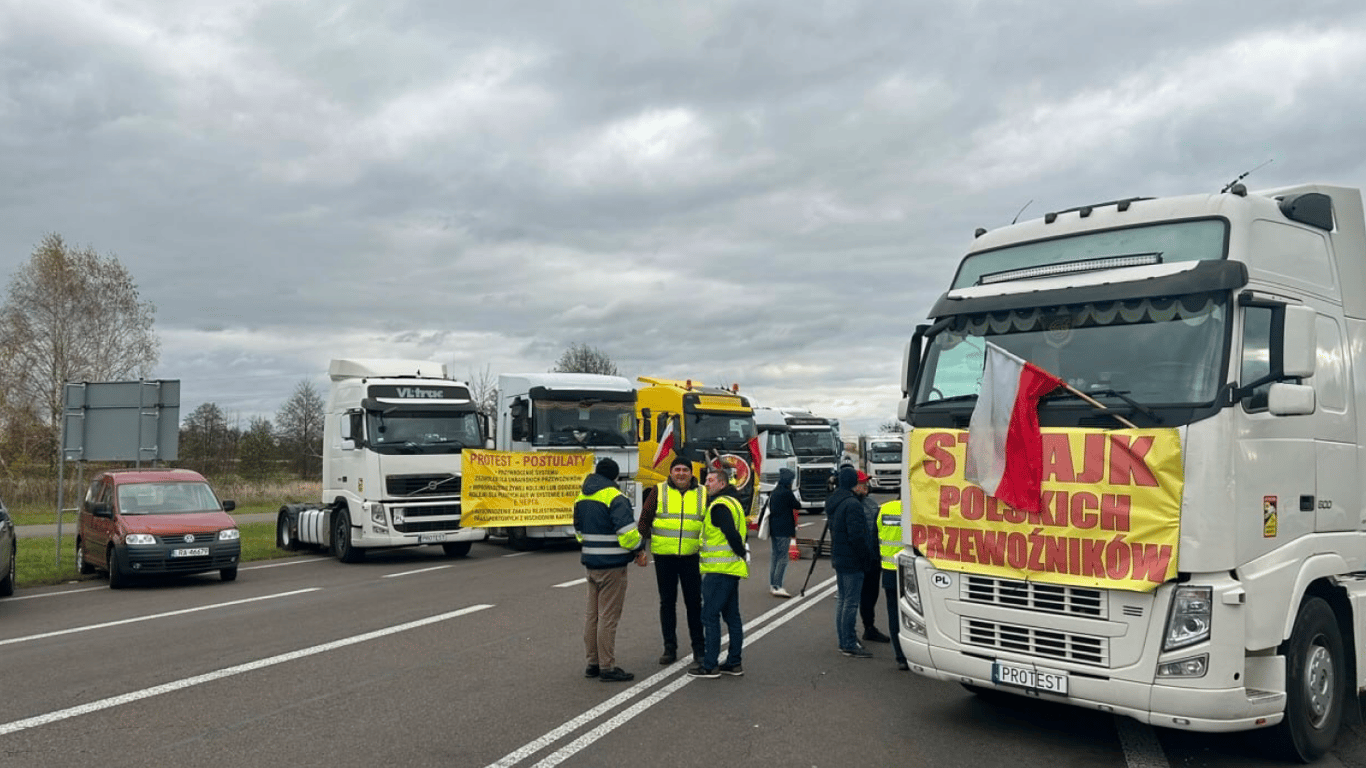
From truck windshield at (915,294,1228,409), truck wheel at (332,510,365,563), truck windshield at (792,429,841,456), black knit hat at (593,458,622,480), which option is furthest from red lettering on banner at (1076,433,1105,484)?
truck windshield at (792,429,841,456)

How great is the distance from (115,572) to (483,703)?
35.2 ft

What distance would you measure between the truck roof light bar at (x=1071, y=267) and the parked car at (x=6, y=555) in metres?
13.3

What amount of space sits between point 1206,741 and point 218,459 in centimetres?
3496

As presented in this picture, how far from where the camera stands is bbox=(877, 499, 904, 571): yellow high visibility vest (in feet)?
31.3

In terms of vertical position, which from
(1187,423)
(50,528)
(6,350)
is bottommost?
(50,528)

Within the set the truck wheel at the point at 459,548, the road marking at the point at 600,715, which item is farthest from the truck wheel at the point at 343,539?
the road marking at the point at 600,715

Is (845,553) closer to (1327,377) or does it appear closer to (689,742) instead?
(689,742)

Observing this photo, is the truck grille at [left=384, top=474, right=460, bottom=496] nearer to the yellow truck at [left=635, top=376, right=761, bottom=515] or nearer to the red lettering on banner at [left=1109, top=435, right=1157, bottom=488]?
the yellow truck at [left=635, top=376, right=761, bottom=515]

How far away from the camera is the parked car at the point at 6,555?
14.0 metres

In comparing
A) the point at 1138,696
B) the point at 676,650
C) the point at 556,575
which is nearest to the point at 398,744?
the point at 676,650

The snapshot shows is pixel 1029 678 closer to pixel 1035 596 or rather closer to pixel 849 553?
pixel 1035 596

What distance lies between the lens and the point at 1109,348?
6.29m

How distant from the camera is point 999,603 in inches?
253

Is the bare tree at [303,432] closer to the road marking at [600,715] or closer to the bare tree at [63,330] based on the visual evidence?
the bare tree at [63,330]
